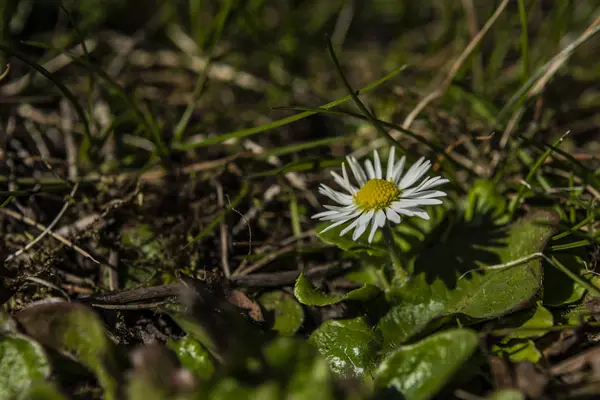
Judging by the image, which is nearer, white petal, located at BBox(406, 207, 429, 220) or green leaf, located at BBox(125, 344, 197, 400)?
green leaf, located at BBox(125, 344, 197, 400)

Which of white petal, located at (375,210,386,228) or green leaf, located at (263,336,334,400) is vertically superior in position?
white petal, located at (375,210,386,228)

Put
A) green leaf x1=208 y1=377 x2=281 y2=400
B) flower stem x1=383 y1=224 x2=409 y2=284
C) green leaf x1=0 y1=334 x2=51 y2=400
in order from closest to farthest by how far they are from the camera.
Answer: green leaf x1=208 y1=377 x2=281 y2=400 → green leaf x1=0 y1=334 x2=51 y2=400 → flower stem x1=383 y1=224 x2=409 y2=284

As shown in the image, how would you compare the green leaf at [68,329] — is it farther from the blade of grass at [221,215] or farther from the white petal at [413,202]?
the white petal at [413,202]

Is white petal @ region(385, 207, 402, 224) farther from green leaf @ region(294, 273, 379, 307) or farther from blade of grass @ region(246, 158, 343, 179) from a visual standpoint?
blade of grass @ region(246, 158, 343, 179)

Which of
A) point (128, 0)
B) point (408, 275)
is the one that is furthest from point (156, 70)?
point (408, 275)

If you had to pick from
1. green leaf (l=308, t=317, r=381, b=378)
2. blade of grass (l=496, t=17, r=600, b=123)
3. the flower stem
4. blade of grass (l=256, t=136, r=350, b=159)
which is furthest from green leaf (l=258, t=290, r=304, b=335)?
blade of grass (l=496, t=17, r=600, b=123)

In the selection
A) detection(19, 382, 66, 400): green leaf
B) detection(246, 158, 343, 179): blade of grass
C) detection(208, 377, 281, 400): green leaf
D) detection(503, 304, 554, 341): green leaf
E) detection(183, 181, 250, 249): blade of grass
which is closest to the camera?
detection(208, 377, 281, 400): green leaf

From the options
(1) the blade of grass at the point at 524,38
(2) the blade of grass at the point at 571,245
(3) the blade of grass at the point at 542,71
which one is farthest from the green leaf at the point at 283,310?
(1) the blade of grass at the point at 524,38
